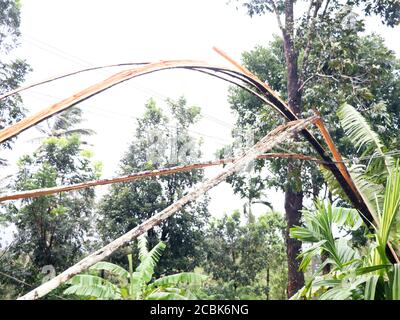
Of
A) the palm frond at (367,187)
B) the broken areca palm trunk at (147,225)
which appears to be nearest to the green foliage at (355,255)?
the palm frond at (367,187)

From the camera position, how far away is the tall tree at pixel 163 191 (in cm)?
909

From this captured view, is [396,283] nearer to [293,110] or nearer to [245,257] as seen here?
[293,110]

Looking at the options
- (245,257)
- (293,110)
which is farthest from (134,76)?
(245,257)

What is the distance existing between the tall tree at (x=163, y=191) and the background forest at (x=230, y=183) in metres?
0.03

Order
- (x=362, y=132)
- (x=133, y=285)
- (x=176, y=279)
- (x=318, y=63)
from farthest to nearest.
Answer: (x=318, y=63) → (x=176, y=279) → (x=133, y=285) → (x=362, y=132)

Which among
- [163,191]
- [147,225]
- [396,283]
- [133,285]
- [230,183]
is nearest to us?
[147,225]

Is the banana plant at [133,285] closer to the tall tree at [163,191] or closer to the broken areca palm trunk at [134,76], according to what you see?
the broken areca palm trunk at [134,76]

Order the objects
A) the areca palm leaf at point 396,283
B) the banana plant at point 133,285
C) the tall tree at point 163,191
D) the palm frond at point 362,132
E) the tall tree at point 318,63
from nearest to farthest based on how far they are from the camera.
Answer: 1. the areca palm leaf at point 396,283
2. the palm frond at point 362,132
3. the banana plant at point 133,285
4. the tall tree at point 318,63
5. the tall tree at point 163,191

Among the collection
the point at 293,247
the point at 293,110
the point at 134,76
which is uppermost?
the point at 293,110

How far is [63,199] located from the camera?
834cm

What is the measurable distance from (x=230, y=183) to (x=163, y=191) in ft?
9.28

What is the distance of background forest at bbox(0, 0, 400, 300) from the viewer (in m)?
4.12

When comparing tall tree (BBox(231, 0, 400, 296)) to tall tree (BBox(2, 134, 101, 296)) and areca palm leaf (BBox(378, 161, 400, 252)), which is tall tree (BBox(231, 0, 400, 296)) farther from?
tall tree (BBox(2, 134, 101, 296))

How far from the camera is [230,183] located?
24.1 feet
